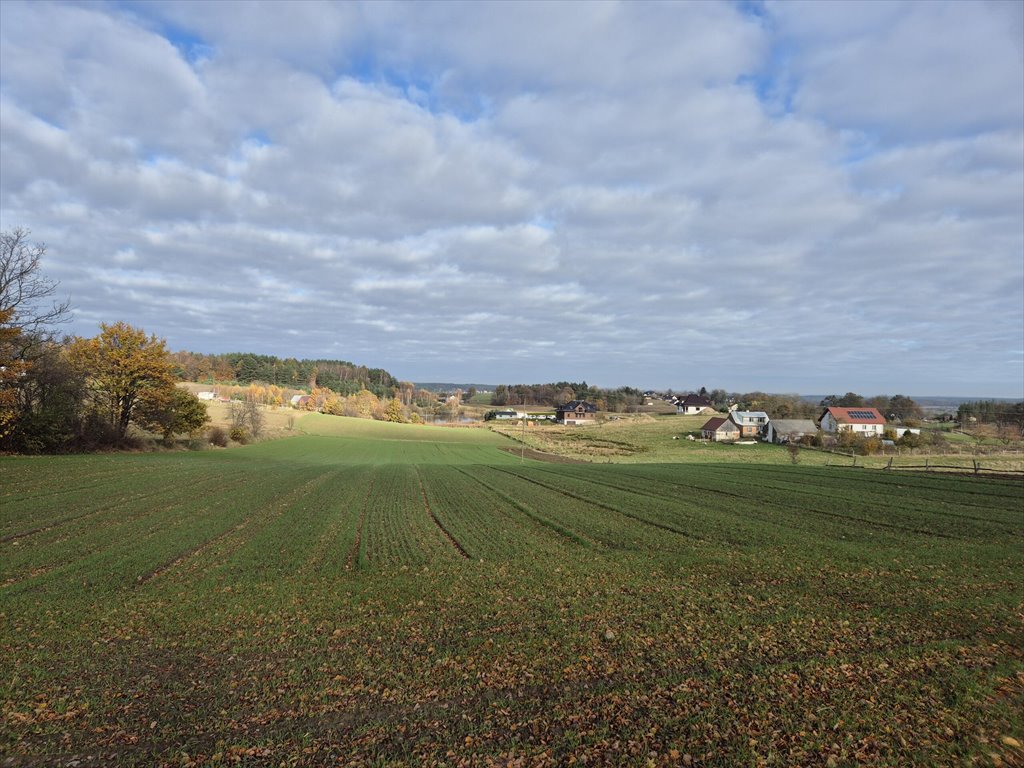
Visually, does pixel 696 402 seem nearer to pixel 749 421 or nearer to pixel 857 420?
pixel 749 421

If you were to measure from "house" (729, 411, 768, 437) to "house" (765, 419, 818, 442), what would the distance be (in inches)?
309

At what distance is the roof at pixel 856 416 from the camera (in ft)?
314

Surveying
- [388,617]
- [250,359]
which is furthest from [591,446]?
[250,359]

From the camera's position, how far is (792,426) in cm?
9088

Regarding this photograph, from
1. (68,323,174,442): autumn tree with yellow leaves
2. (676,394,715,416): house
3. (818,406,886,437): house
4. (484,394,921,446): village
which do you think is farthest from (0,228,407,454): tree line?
(676,394,715,416): house

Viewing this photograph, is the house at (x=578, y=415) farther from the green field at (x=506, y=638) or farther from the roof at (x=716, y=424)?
the green field at (x=506, y=638)

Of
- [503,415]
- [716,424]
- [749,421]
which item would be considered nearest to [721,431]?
[716,424]

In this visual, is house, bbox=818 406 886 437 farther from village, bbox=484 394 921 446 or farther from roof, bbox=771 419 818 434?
roof, bbox=771 419 818 434

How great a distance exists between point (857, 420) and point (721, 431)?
2493cm

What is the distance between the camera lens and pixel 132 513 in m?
21.6

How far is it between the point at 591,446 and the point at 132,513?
2714 inches

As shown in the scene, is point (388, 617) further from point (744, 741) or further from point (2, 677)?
point (744, 741)

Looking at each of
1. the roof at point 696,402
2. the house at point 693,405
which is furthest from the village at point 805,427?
the roof at point 696,402

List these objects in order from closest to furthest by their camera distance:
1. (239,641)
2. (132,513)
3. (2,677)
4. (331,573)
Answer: (2,677) → (239,641) → (331,573) → (132,513)
